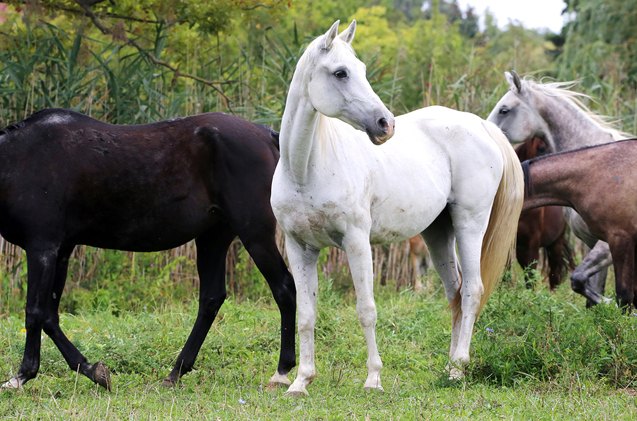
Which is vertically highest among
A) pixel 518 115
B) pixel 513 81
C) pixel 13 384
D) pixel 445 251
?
pixel 513 81

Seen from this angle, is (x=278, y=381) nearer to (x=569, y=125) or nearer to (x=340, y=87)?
(x=340, y=87)

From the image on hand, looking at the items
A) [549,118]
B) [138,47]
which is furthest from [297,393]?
[138,47]

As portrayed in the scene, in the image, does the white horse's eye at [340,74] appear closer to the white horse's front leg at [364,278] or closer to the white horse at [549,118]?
the white horse's front leg at [364,278]

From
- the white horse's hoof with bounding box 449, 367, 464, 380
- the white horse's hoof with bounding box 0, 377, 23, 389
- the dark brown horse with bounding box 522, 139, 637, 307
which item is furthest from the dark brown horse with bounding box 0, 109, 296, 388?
the dark brown horse with bounding box 522, 139, 637, 307

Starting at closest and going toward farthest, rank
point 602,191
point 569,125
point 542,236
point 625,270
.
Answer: point 625,270
point 602,191
point 569,125
point 542,236

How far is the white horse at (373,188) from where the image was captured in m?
5.21

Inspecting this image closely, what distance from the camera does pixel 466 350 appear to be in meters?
6.18

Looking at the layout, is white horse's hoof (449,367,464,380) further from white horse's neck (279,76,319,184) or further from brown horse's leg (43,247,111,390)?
brown horse's leg (43,247,111,390)

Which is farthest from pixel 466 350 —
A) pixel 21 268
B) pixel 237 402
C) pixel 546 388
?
pixel 21 268

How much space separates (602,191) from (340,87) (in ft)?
10.1

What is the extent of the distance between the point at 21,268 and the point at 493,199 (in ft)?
15.9

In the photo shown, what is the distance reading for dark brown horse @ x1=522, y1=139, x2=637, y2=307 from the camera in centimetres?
726

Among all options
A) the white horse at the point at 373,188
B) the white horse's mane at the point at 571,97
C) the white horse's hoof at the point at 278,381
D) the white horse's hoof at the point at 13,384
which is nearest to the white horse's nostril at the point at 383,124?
the white horse at the point at 373,188

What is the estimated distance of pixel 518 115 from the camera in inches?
376
